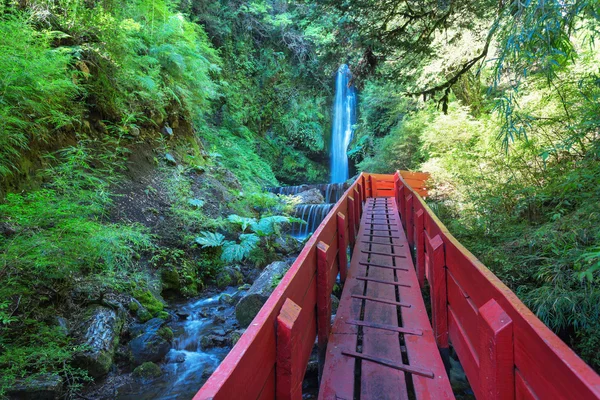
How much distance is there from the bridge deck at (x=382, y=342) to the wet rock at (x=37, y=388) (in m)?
2.64

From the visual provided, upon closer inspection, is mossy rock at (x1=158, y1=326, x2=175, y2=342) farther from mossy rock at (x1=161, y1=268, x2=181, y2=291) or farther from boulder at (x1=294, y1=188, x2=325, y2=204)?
boulder at (x1=294, y1=188, x2=325, y2=204)

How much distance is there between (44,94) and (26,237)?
2.53 metres

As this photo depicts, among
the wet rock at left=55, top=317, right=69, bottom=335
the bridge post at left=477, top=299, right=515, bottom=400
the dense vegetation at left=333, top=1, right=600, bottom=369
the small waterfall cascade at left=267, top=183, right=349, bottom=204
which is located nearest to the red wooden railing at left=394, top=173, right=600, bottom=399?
the bridge post at left=477, top=299, right=515, bottom=400

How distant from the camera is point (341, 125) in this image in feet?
83.1

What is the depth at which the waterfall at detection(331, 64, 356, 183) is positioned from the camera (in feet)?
78.6

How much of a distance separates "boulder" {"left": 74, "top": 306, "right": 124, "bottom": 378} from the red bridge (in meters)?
2.64

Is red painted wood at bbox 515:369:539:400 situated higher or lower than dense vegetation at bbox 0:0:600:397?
lower

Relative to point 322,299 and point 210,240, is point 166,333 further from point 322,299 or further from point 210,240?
point 322,299

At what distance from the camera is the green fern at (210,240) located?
23.4ft

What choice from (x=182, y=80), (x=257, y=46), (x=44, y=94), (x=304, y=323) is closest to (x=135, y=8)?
(x=182, y=80)

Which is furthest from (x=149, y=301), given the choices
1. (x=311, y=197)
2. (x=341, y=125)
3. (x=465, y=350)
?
(x=341, y=125)

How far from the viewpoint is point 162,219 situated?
7363 mm

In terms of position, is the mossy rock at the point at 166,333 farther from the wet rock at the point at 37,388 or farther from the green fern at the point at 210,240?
the green fern at the point at 210,240

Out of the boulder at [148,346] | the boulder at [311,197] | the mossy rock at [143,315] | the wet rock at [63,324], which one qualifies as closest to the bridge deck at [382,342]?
the boulder at [148,346]
